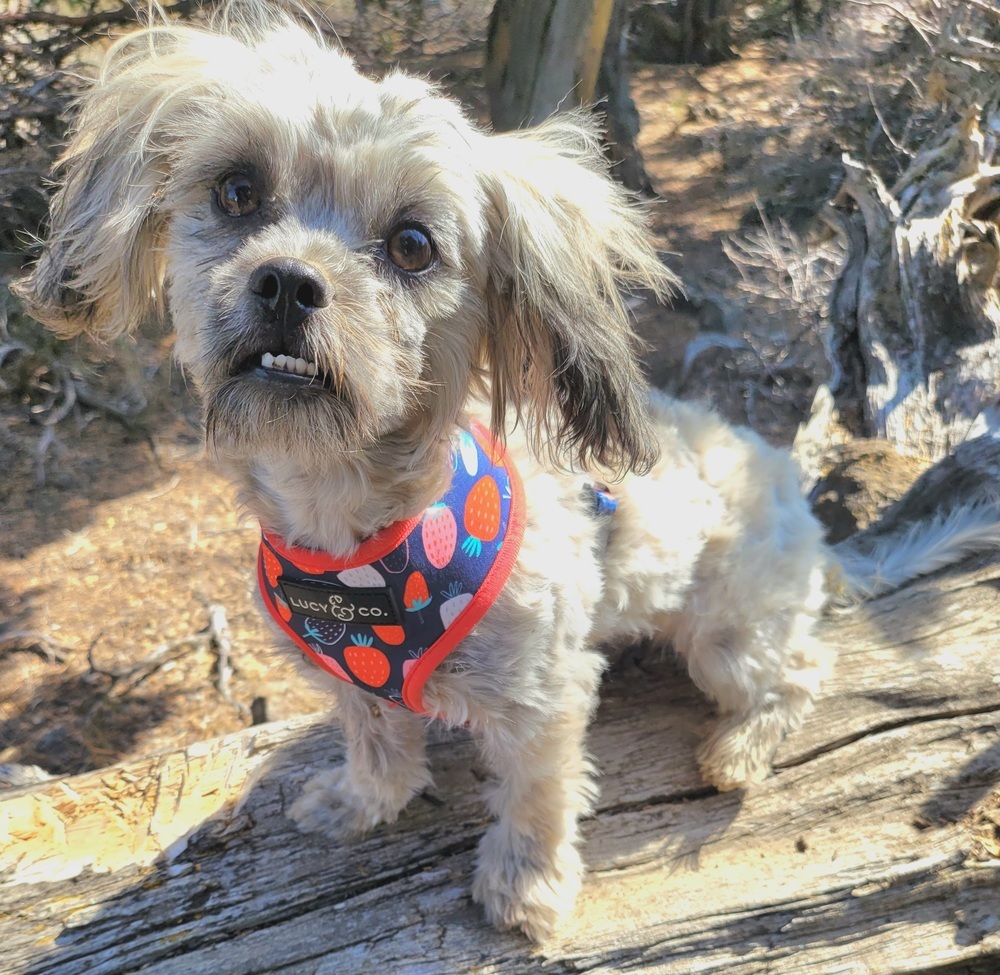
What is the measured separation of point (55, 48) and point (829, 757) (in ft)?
21.1

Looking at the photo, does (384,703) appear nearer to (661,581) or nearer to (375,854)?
(375,854)

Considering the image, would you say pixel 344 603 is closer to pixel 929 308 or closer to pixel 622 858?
pixel 622 858

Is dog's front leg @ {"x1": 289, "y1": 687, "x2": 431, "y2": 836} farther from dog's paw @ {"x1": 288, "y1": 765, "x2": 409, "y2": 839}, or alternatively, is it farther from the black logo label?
the black logo label

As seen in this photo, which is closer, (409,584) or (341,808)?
(409,584)

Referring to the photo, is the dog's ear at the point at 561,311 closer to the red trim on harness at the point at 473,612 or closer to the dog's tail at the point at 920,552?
the red trim on harness at the point at 473,612

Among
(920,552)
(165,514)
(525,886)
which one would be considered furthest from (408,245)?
(165,514)

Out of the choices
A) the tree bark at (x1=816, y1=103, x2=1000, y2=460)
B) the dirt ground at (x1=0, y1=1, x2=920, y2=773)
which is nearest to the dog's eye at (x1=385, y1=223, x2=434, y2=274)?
the dirt ground at (x1=0, y1=1, x2=920, y2=773)

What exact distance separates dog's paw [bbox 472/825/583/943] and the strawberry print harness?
2.40ft

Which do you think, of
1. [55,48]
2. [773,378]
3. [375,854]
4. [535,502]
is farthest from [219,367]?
[773,378]

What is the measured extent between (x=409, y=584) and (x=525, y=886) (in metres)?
1.12

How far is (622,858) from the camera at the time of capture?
304 centimetres

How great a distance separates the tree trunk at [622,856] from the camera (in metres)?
2.75

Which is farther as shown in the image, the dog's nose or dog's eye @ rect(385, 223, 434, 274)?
dog's eye @ rect(385, 223, 434, 274)

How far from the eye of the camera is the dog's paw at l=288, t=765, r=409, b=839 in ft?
9.89
